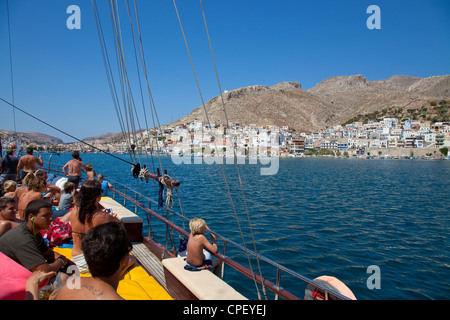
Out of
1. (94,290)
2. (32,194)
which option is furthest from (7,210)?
(94,290)

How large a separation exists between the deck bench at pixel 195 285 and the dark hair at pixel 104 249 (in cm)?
146

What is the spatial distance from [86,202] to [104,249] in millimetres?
2092

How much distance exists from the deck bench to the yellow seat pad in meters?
0.16

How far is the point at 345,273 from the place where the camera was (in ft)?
28.8

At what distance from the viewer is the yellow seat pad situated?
3.39 m

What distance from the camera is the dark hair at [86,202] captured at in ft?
11.4

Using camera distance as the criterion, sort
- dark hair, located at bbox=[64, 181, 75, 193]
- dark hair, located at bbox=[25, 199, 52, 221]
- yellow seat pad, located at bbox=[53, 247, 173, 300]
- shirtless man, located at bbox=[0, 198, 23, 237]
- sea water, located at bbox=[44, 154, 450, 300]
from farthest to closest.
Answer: sea water, located at bbox=[44, 154, 450, 300] < dark hair, located at bbox=[64, 181, 75, 193] < shirtless man, located at bbox=[0, 198, 23, 237] < yellow seat pad, located at bbox=[53, 247, 173, 300] < dark hair, located at bbox=[25, 199, 52, 221]

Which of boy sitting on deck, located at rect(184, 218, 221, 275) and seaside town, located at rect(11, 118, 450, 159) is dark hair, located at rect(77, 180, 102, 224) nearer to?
boy sitting on deck, located at rect(184, 218, 221, 275)

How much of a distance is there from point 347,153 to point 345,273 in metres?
143

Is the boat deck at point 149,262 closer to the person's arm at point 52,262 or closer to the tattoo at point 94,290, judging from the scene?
the person's arm at point 52,262

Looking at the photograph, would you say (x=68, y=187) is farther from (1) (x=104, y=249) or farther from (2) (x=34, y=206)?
(1) (x=104, y=249)

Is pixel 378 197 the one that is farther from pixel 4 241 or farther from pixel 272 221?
pixel 4 241

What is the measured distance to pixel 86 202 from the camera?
11.5ft

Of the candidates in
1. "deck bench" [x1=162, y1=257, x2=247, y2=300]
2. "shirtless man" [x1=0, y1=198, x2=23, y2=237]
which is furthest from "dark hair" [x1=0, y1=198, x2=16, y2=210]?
"deck bench" [x1=162, y1=257, x2=247, y2=300]
